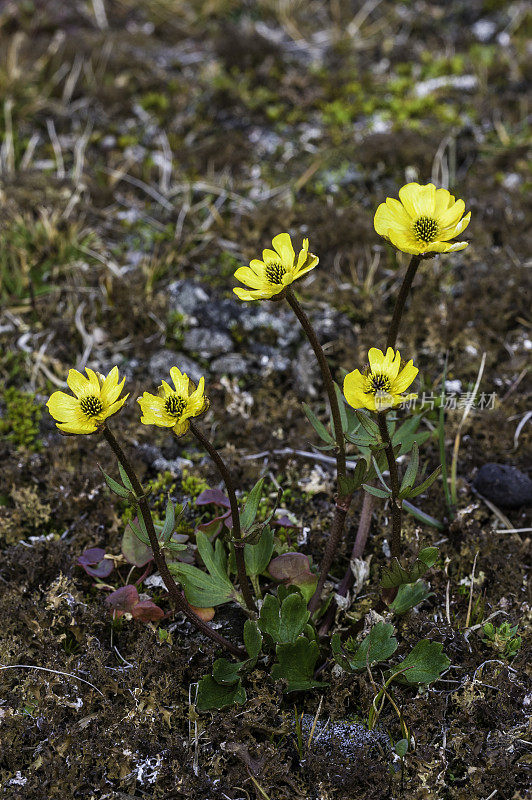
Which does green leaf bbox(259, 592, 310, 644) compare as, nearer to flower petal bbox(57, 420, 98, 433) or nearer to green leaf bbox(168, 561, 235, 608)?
green leaf bbox(168, 561, 235, 608)

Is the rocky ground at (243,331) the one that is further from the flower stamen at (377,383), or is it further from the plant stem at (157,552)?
the flower stamen at (377,383)

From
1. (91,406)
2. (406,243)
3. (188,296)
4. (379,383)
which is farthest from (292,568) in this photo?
(188,296)

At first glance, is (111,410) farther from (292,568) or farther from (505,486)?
(505,486)

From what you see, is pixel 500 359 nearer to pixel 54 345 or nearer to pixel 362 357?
pixel 362 357

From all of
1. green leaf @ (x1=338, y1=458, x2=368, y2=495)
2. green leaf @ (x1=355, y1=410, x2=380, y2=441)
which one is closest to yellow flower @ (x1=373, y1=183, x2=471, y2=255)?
green leaf @ (x1=355, y1=410, x2=380, y2=441)

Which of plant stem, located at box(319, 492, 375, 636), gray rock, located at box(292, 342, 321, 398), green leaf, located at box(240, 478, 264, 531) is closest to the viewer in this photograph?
green leaf, located at box(240, 478, 264, 531)

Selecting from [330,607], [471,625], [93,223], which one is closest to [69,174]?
[93,223]

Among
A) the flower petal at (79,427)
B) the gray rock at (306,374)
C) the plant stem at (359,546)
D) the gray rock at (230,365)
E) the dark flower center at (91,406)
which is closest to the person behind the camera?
the flower petal at (79,427)

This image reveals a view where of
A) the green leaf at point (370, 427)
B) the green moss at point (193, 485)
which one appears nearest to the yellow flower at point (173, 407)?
the green leaf at point (370, 427)
